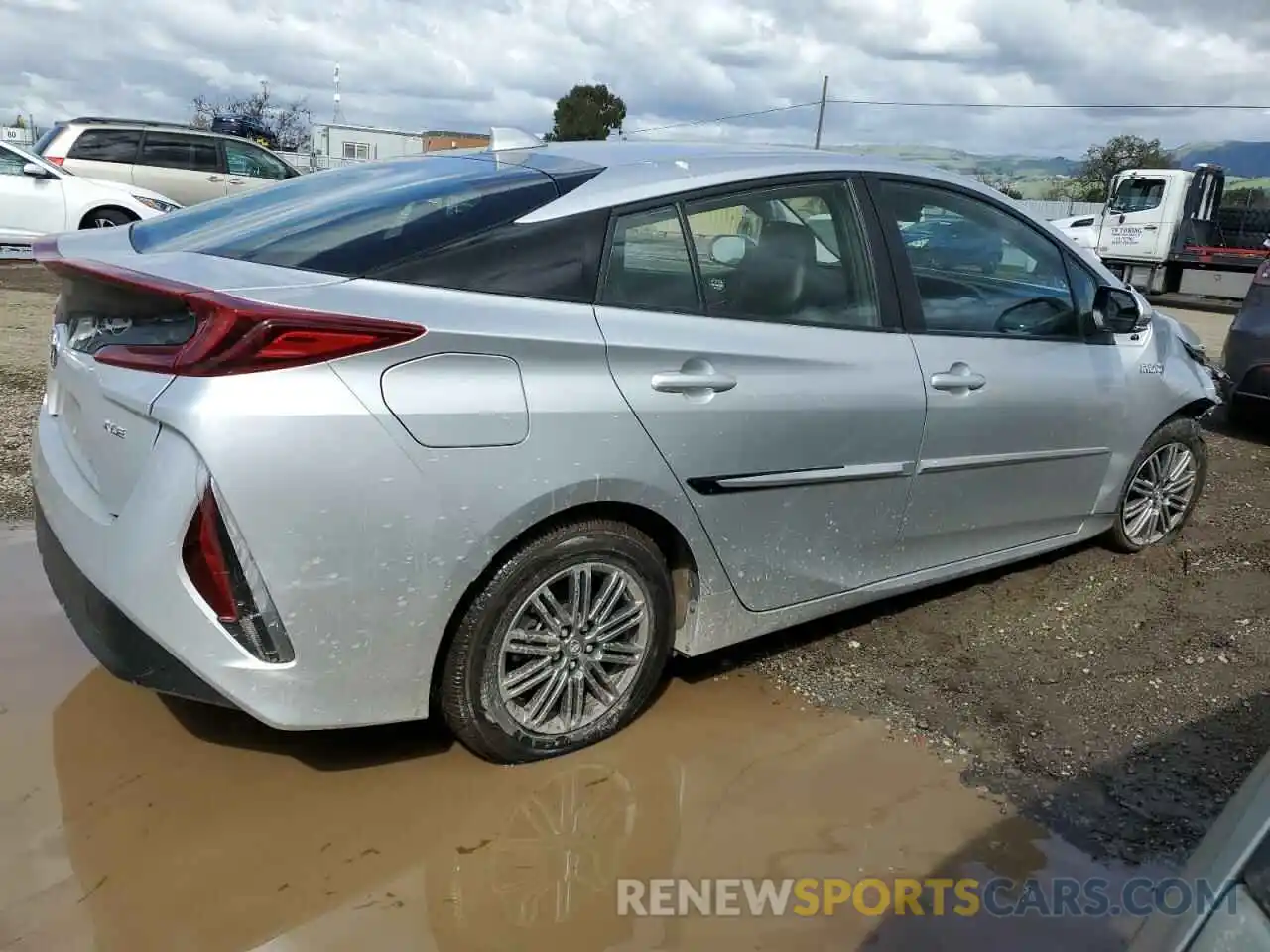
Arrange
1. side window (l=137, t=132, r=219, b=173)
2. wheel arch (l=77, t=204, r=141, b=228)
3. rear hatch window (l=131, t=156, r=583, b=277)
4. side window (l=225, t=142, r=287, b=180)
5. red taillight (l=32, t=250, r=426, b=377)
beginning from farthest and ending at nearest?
side window (l=225, t=142, r=287, b=180)
side window (l=137, t=132, r=219, b=173)
wheel arch (l=77, t=204, r=141, b=228)
rear hatch window (l=131, t=156, r=583, b=277)
red taillight (l=32, t=250, r=426, b=377)

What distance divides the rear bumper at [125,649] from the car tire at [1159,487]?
3764mm

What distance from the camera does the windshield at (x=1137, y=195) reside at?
68.2 ft

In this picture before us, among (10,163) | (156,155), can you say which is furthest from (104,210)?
(156,155)

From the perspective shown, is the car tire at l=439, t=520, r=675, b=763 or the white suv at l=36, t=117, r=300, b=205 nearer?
the car tire at l=439, t=520, r=675, b=763

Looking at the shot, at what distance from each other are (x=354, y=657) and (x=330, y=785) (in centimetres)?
54

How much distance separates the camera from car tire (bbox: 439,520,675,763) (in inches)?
104

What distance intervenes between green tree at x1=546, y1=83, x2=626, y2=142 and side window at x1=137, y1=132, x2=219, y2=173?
40591mm

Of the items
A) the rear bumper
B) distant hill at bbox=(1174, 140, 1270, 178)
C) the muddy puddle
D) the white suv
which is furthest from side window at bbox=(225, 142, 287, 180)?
distant hill at bbox=(1174, 140, 1270, 178)

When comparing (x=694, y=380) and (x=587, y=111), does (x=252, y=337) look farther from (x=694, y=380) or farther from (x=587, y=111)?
(x=587, y=111)

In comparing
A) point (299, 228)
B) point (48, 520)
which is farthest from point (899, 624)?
point (48, 520)

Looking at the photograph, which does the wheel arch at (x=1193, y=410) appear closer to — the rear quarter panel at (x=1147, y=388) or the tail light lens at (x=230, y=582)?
the rear quarter panel at (x=1147, y=388)

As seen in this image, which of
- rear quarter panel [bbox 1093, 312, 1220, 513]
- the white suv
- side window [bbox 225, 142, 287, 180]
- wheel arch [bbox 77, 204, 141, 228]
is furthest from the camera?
side window [bbox 225, 142, 287, 180]

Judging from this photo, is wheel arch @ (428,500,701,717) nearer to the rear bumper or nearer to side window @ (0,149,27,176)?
the rear bumper

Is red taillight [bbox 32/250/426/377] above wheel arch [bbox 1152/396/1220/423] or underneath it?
above
